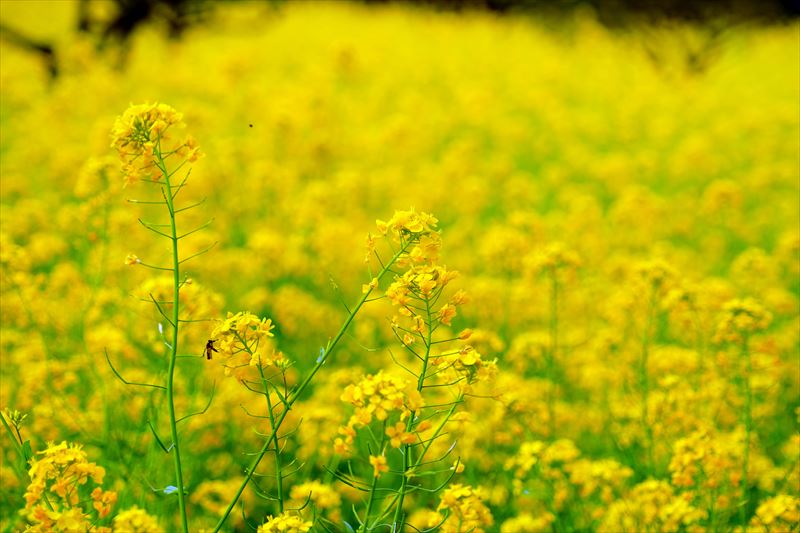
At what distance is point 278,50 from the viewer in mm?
13992

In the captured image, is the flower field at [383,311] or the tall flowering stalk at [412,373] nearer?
the tall flowering stalk at [412,373]

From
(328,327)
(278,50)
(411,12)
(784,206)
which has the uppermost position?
(411,12)

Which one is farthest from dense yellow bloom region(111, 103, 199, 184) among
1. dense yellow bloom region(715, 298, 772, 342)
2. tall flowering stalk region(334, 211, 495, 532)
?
dense yellow bloom region(715, 298, 772, 342)

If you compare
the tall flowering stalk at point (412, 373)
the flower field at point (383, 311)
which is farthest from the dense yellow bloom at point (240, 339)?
the tall flowering stalk at point (412, 373)

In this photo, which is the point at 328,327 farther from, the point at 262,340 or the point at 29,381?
the point at 262,340

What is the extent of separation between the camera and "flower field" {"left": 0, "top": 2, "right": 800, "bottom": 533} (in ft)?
6.96

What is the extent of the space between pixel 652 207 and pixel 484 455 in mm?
3213

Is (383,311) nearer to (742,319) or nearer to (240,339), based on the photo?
(742,319)

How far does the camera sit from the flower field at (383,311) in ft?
6.96

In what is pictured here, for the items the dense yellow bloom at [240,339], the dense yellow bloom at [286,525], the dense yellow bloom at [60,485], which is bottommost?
the dense yellow bloom at [286,525]

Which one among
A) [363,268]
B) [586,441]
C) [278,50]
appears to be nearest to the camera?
[586,441]

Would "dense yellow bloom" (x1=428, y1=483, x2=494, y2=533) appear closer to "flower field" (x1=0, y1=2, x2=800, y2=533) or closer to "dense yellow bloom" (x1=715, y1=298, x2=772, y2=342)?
"flower field" (x1=0, y1=2, x2=800, y2=533)

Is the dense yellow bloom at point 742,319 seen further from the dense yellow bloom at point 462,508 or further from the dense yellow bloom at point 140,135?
the dense yellow bloom at point 140,135

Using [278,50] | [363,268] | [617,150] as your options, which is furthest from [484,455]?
[278,50]
